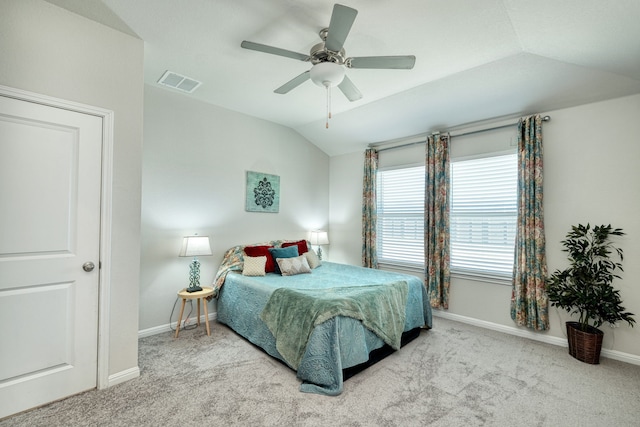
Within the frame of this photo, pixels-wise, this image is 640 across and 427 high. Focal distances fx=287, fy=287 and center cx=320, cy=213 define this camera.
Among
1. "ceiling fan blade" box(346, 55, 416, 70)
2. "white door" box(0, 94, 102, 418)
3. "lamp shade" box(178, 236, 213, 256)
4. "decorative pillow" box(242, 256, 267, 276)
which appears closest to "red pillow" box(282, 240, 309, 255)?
A: "decorative pillow" box(242, 256, 267, 276)

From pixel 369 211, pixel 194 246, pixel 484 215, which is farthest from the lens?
pixel 369 211

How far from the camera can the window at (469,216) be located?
3.52m

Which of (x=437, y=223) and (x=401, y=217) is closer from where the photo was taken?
(x=437, y=223)

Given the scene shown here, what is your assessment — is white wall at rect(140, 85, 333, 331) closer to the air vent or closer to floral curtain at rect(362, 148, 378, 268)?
the air vent

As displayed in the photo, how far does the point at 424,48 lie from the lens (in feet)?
8.41

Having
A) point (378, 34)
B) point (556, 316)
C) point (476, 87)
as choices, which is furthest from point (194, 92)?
point (556, 316)

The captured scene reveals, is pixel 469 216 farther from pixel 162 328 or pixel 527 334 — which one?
pixel 162 328

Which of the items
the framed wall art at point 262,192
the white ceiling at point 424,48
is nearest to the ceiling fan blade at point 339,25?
the white ceiling at point 424,48

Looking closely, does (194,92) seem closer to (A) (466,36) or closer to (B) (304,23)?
(B) (304,23)

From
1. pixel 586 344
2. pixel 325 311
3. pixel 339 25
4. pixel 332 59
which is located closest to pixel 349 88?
pixel 332 59

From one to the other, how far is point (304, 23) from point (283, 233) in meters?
3.10

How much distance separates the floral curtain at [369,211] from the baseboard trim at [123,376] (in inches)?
133

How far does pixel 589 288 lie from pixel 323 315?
258 centimetres

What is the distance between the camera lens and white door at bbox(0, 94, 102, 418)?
1.90m
